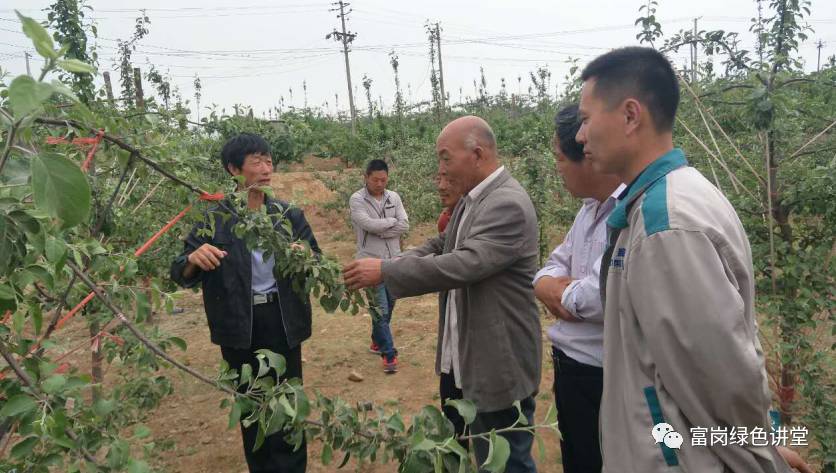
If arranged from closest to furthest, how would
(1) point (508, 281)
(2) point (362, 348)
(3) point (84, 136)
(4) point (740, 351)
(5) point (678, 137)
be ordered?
(4) point (740, 351) < (3) point (84, 136) < (1) point (508, 281) < (5) point (678, 137) < (2) point (362, 348)

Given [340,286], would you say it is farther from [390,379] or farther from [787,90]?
[390,379]

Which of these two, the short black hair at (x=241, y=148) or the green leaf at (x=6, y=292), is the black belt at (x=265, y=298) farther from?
the green leaf at (x=6, y=292)

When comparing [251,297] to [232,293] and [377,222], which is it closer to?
[232,293]

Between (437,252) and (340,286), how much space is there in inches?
33.5

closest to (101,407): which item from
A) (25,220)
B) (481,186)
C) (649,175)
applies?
(25,220)

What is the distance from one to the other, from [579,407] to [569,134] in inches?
40.0

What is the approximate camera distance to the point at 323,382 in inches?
189

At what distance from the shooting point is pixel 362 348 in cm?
550

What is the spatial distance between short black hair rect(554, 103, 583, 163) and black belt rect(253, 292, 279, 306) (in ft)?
4.79

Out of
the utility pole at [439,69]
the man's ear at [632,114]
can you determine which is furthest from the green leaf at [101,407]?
the utility pole at [439,69]

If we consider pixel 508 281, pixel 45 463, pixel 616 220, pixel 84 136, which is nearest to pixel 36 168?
Result: pixel 45 463

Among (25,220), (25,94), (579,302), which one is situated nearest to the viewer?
(25,94)

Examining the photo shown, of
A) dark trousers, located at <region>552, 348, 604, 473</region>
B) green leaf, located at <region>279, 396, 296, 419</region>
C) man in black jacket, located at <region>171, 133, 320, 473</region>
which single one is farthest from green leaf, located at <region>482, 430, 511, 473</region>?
man in black jacket, located at <region>171, 133, 320, 473</region>

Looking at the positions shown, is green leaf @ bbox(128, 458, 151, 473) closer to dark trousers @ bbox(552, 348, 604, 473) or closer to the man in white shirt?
the man in white shirt
